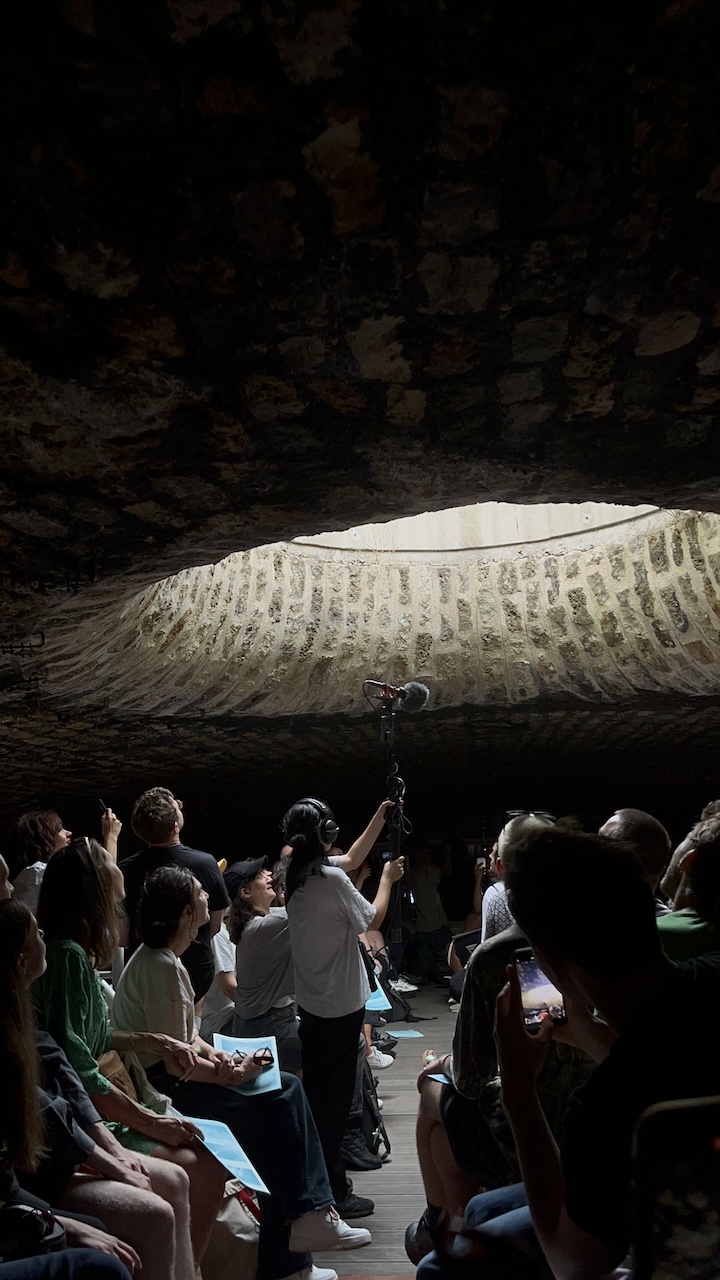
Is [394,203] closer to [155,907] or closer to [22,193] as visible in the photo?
[22,193]

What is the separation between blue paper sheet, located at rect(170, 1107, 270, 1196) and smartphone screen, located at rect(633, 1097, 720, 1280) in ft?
5.06

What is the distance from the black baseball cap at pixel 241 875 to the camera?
146 inches

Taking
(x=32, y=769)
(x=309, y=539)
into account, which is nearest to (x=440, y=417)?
(x=309, y=539)

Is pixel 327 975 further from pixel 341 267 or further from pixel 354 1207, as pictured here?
pixel 341 267

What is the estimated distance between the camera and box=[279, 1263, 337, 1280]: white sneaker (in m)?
2.58

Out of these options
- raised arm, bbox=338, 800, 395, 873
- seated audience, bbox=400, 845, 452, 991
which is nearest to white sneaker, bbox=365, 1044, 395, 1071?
raised arm, bbox=338, 800, 395, 873

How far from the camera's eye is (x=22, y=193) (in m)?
1.46

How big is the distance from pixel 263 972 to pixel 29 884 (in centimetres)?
93

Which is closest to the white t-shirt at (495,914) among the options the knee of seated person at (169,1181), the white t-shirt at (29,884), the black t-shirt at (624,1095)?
the knee of seated person at (169,1181)

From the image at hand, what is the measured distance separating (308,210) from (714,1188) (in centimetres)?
148

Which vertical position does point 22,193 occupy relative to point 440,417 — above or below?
above

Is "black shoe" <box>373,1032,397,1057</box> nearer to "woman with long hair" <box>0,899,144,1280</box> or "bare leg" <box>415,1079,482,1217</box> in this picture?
"bare leg" <box>415,1079,482,1217</box>

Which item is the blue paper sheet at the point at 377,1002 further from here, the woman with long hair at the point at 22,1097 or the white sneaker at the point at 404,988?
the white sneaker at the point at 404,988

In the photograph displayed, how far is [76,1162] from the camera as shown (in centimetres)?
195
